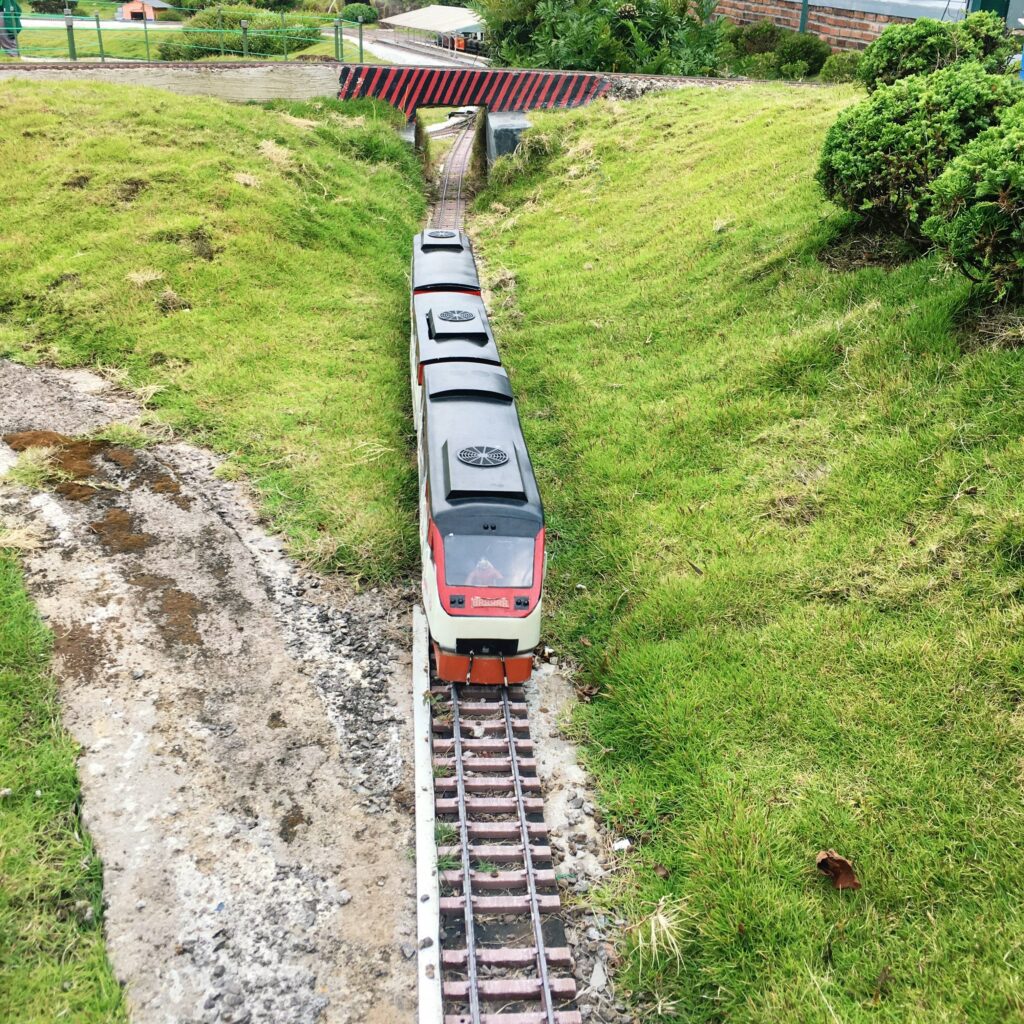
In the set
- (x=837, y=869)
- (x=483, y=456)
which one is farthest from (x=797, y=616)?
(x=483, y=456)

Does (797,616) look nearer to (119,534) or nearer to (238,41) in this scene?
(119,534)

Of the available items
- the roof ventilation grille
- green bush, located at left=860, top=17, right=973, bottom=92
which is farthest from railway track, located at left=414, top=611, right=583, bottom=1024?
green bush, located at left=860, top=17, right=973, bottom=92

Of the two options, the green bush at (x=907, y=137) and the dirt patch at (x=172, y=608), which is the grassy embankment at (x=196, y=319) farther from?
the green bush at (x=907, y=137)

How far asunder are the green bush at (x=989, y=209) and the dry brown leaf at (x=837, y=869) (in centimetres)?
758

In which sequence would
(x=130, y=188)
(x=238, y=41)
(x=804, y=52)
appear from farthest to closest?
(x=238, y=41)
(x=804, y=52)
(x=130, y=188)

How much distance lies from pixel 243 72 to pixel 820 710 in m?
29.8

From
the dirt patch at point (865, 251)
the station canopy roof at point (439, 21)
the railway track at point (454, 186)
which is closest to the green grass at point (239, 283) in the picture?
the railway track at point (454, 186)

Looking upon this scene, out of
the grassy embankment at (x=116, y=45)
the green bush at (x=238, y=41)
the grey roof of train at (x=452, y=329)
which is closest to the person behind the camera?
the grey roof of train at (x=452, y=329)

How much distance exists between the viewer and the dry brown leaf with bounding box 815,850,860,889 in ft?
24.5

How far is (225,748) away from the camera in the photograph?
30.9 feet

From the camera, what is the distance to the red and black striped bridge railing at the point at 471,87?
3062cm

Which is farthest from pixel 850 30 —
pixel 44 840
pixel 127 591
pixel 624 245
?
pixel 44 840

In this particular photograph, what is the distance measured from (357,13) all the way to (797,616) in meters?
68.7

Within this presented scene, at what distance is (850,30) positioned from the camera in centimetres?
3161
